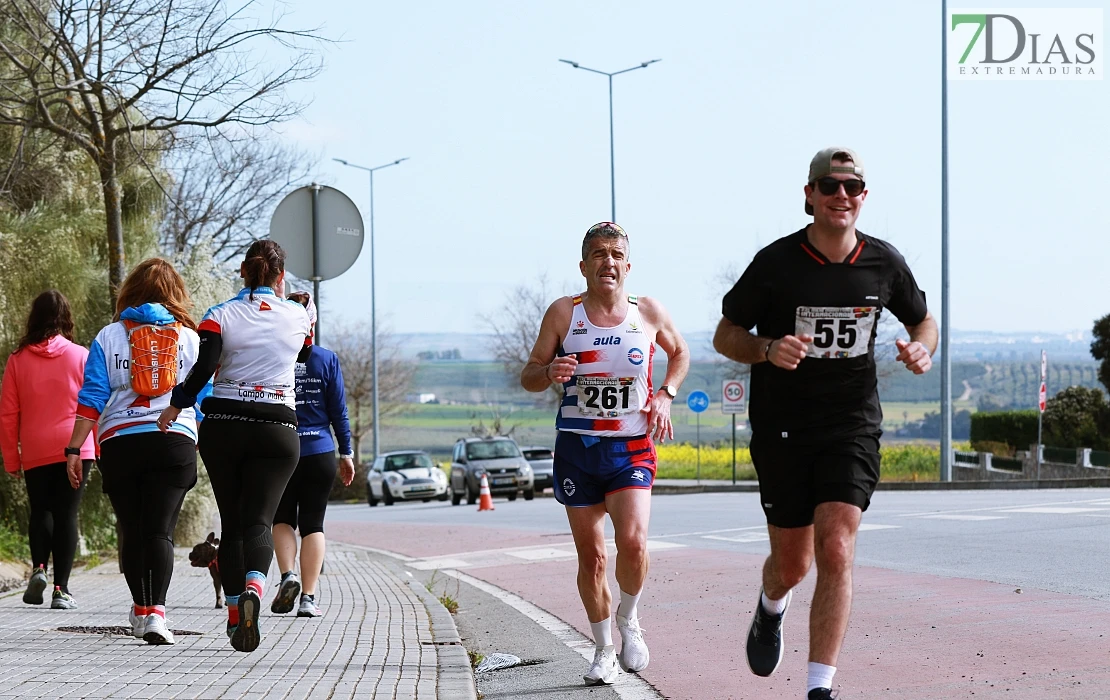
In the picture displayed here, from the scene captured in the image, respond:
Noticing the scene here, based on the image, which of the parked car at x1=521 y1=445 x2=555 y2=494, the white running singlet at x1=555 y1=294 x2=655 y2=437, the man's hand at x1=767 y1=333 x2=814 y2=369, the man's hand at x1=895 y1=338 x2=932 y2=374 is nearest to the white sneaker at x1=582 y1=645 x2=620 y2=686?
the white running singlet at x1=555 y1=294 x2=655 y2=437

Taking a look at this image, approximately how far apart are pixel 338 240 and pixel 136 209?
196 inches

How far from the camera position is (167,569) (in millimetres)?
7473

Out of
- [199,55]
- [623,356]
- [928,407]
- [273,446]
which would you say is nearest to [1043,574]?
[623,356]

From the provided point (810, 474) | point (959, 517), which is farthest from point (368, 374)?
point (810, 474)

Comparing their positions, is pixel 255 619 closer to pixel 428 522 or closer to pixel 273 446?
pixel 273 446

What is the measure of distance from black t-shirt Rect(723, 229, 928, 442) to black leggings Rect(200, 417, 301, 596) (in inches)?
107

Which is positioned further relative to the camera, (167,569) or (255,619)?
(167,569)

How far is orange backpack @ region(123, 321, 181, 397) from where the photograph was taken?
761 centimetres

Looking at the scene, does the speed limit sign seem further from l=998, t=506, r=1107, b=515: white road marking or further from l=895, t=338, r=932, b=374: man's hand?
l=895, t=338, r=932, b=374: man's hand

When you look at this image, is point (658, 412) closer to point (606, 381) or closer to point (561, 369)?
point (606, 381)

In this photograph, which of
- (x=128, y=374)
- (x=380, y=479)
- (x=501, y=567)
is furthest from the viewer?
(x=380, y=479)

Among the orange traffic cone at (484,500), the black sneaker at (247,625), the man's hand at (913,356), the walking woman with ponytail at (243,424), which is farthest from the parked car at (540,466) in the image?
the man's hand at (913,356)

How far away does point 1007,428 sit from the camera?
144ft

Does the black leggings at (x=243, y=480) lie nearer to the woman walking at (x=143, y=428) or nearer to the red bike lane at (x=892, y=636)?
the woman walking at (x=143, y=428)
